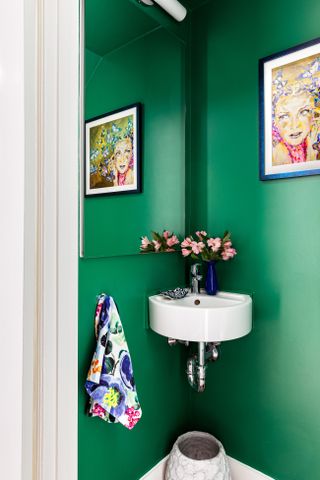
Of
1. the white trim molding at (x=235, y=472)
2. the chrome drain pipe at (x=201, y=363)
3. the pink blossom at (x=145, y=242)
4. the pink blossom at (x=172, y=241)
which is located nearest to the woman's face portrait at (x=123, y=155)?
the pink blossom at (x=145, y=242)

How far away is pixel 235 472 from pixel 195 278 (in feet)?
3.05

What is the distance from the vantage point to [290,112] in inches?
55.2

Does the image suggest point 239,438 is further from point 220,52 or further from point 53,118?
point 220,52

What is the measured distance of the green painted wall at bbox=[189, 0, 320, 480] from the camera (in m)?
1.38

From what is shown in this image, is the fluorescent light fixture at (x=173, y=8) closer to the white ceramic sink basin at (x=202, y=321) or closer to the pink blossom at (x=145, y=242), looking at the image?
the pink blossom at (x=145, y=242)

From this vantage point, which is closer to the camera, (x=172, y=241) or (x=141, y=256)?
(x=141, y=256)

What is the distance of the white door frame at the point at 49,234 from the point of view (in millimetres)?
771

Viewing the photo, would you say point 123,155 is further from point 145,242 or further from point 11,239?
point 11,239

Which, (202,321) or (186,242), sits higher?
(186,242)

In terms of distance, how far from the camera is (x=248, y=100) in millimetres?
1534

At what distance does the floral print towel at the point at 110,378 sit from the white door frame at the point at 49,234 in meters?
0.33

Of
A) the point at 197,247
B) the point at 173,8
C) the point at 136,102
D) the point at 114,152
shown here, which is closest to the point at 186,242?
the point at 197,247

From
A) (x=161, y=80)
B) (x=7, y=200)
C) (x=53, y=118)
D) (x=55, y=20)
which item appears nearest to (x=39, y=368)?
(x=7, y=200)

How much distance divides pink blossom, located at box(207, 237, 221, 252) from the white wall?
0.95 meters
